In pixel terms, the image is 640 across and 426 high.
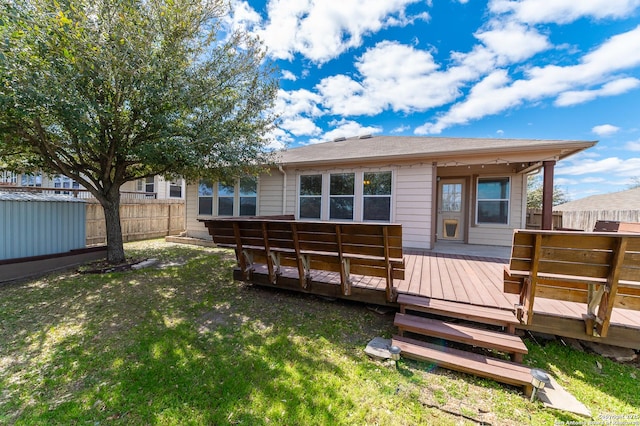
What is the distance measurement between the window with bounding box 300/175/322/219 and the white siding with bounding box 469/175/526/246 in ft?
17.5

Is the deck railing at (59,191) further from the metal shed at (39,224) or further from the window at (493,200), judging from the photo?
the window at (493,200)

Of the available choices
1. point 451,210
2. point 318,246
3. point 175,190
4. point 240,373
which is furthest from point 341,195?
point 175,190

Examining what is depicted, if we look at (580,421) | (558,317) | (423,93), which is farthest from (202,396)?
(423,93)

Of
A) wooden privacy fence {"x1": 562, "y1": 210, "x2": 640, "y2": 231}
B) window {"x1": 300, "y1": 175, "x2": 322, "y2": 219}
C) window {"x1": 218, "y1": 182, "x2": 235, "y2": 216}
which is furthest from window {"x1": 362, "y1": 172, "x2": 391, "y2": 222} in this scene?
wooden privacy fence {"x1": 562, "y1": 210, "x2": 640, "y2": 231}

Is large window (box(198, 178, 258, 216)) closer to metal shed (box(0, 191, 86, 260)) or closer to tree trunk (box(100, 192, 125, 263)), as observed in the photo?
tree trunk (box(100, 192, 125, 263))

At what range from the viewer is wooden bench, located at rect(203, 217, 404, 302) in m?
3.20

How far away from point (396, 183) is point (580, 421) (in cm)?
593

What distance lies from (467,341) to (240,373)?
236cm

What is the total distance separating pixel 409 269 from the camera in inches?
188

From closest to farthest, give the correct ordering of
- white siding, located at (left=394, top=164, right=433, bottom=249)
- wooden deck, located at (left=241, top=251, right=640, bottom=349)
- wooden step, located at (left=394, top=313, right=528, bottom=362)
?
wooden step, located at (left=394, top=313, right=528, bottom=362), wooden deck, located at (left=241, top=251, right=640, bottom=349), white siding, located at (left=394, top=164, right=433, bottom=249)

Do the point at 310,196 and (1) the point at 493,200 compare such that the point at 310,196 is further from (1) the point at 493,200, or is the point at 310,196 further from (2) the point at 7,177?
(2) the point at 7,177

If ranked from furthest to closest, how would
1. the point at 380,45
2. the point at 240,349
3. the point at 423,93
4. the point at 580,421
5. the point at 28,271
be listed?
the point at 423,93, the point at 380,45, the point at 28,271, the point at 240,349, the point at 580,421

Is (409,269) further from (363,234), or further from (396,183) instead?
(396,183)

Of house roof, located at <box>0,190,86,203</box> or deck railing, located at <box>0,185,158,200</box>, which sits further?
deck railing, located at <box>0,185,158,200</box>
